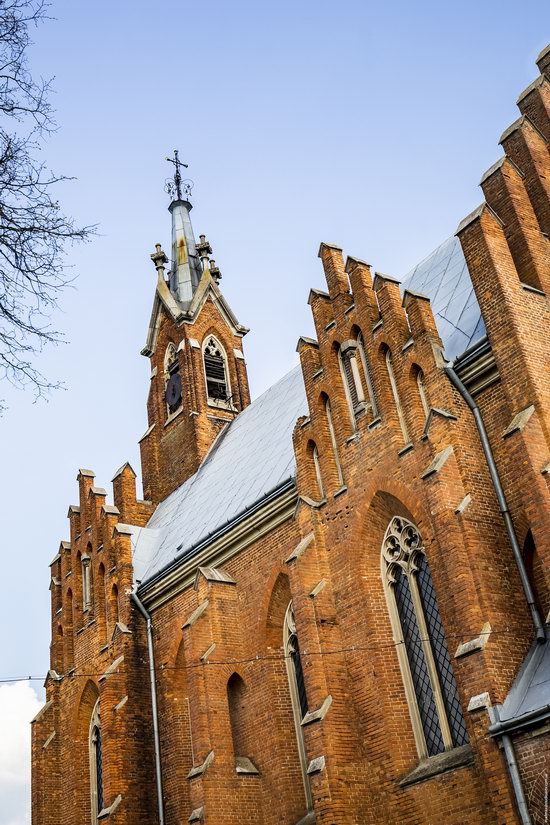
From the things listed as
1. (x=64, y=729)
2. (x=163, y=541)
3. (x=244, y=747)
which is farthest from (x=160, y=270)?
(x=244, y=747)

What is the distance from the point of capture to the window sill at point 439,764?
580 inches

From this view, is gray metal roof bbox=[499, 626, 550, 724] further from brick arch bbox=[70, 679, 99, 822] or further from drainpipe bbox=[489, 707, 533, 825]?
brick arch bbox=[70, 679, 99, 822]

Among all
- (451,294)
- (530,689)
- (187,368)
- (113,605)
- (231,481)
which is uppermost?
(187,368)

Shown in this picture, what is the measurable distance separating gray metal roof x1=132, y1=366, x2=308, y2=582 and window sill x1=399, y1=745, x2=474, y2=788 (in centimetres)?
714

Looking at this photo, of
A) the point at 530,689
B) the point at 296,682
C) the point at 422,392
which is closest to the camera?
the point at 530,689

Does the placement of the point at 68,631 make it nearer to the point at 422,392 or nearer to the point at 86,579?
the point at 86,579

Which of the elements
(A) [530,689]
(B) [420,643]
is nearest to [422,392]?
(B) [420,643]

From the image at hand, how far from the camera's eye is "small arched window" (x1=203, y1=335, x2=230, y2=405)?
3584cm

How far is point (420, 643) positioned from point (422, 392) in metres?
4.50

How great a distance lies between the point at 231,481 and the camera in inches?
1025

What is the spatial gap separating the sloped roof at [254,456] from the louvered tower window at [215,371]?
3002 mm

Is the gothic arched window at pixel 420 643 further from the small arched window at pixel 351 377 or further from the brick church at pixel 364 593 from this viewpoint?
the small arched window at pixel 351 377

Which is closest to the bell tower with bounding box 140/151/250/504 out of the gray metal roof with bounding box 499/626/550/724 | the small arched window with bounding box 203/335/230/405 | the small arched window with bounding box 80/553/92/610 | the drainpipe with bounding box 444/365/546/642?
the small arched window with bounding box 203/335/230/405

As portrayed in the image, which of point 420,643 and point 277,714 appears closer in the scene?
point 420,643
